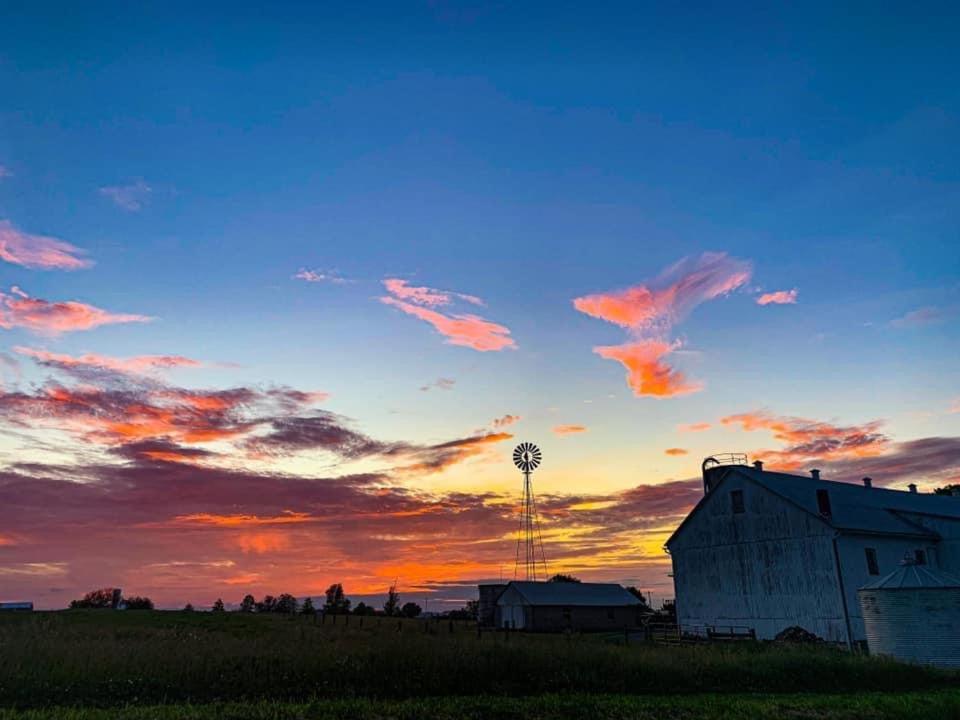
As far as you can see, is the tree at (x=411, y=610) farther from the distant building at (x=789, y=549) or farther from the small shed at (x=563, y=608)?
the distant building at (x=789, y=549)

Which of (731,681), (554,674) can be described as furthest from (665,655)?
(554,674)

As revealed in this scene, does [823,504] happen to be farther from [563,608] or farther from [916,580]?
[563,608]

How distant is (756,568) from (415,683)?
29.9 m

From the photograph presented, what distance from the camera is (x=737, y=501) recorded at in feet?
143

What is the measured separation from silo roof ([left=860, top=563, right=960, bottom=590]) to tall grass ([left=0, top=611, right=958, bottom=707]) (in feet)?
19.9

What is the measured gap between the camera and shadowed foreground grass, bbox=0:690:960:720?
44.8 feet

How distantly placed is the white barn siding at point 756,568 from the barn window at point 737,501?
247mm

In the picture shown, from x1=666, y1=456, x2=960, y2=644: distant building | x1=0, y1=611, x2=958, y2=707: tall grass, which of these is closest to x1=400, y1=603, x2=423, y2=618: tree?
x1=666, y1=456, x2=960, y2=644: distant building

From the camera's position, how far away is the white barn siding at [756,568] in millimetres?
38188

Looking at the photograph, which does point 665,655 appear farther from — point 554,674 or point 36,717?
point 36,717

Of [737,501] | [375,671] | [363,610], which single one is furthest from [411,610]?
[375,671]

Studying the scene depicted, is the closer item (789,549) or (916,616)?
(916,616)

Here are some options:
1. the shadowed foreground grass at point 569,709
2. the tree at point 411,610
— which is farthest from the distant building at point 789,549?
the tree at point 411,610

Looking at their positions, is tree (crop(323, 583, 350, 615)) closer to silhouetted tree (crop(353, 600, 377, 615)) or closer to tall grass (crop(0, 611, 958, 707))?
silhouetted tree (crop(353, 600, 377, 615))
